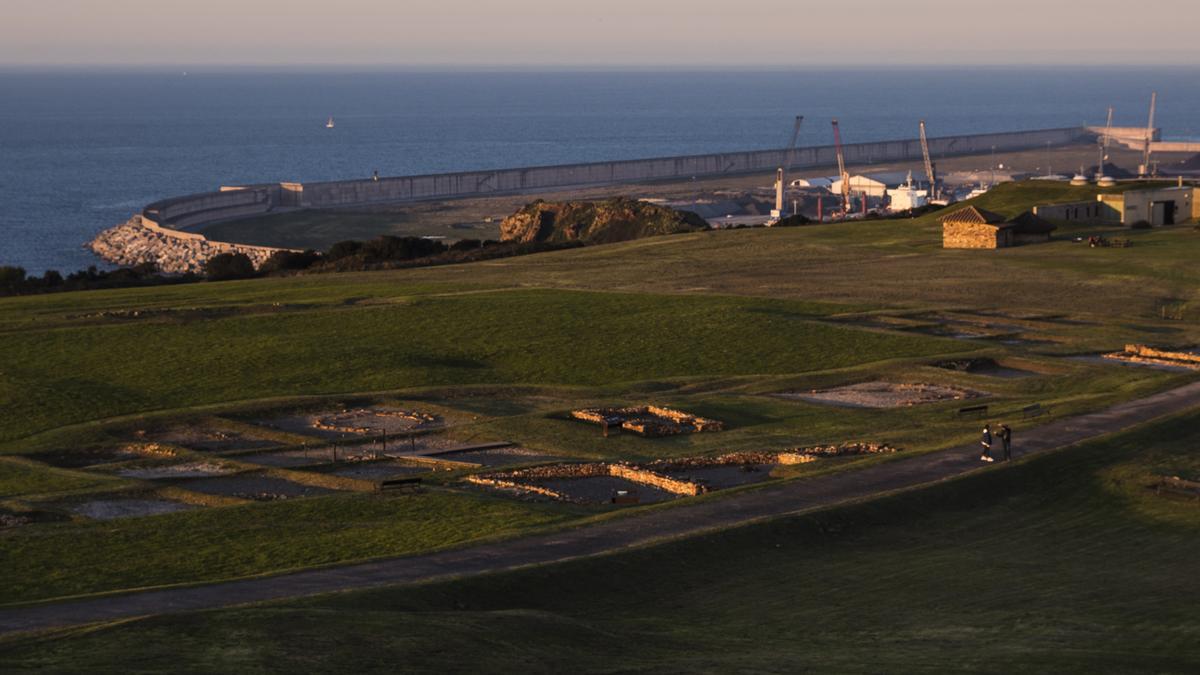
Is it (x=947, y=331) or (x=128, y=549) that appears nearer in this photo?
(x=128, y=549)

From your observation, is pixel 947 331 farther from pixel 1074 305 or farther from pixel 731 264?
pixel 731 264

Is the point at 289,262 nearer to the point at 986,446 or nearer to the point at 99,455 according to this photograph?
the point at 99,455

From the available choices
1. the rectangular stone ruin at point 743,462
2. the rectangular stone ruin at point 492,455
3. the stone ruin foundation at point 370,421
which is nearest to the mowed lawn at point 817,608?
the rectangular stone ruin at point 743,462

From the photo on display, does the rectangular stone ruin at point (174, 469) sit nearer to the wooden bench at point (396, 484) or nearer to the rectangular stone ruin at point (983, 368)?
the wooden bench at point (396, 484)

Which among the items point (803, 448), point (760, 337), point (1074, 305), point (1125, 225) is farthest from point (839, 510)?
point (1125, 225)

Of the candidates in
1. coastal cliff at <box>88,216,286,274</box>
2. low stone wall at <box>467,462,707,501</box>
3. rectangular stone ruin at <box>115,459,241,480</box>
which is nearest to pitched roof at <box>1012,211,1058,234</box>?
coastal cliff at <box>88,216,286,274</box>

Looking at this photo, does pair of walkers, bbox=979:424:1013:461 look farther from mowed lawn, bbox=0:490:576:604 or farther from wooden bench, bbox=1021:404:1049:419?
mowed lawn, bbox=0:490:576:604
